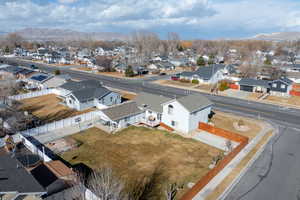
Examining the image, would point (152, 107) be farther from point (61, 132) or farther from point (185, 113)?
point (61, 132)

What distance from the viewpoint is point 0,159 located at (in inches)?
658

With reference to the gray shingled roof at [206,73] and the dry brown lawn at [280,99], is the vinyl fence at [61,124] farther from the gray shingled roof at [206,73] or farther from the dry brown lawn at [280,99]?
the gray shingled roof at [206,73]

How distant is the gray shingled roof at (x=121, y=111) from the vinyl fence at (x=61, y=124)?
425 cm

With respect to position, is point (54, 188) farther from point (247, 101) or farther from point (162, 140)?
point (247, 101)

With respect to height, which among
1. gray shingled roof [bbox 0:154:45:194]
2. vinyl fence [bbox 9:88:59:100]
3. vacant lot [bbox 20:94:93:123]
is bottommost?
vacant lot [bbox 20:94:93:123]

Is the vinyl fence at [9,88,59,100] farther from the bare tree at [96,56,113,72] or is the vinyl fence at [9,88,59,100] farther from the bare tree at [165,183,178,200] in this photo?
the bare tree at [165,183,178,200]

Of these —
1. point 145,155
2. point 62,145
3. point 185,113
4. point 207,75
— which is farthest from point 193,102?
point 207,75

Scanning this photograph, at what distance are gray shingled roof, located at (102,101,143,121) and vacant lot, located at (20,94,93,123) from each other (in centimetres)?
916

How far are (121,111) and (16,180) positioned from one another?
2170cm

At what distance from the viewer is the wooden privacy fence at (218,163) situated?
18.5 metres

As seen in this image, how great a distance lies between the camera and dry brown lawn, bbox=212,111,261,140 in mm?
32903

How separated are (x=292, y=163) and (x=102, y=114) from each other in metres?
26.9

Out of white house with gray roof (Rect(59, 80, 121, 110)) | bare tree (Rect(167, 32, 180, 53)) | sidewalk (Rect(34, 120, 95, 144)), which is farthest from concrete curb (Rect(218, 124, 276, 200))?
bare tree (Rect(167, 32, 180, 53))

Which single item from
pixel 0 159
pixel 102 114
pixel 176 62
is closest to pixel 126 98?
pixel 102 114
